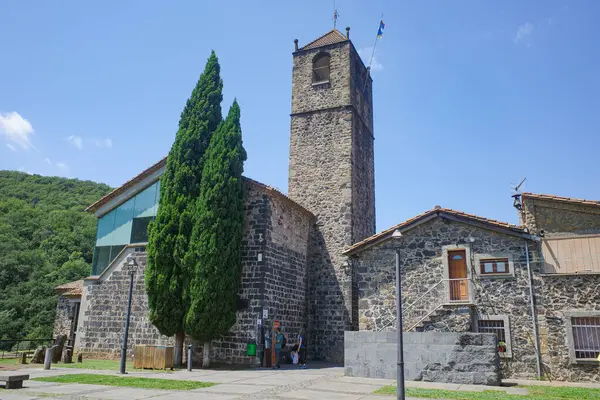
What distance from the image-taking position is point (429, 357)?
1268cm

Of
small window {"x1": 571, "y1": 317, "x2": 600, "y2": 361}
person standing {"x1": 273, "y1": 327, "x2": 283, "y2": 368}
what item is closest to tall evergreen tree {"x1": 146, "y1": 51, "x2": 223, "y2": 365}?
person standing {"x1": 273, "y1": 327, "x2": 283, "y2": 368}

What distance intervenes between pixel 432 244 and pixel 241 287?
7379 mm

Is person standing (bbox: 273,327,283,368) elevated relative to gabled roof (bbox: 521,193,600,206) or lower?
lower

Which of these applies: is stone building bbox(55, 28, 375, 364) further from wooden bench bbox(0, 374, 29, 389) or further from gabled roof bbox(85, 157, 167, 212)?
wooden bench bbox(0, 374, 29, 389)

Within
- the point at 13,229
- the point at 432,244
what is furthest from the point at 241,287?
the point at 13,229

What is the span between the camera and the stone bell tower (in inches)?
819

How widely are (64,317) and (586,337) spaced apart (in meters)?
21.4

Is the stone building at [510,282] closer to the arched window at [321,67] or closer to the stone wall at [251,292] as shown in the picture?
the stone wall at [251,292]

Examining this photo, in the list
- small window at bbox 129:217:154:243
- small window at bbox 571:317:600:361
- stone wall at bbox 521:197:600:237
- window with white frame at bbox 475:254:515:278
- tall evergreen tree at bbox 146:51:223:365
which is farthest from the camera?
small window at bbox 129:217:154:243

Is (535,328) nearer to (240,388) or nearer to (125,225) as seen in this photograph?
(240,388)

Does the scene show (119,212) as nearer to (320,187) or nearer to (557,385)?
(320,187)

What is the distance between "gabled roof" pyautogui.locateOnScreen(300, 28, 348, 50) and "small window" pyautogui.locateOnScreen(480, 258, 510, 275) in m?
15.4

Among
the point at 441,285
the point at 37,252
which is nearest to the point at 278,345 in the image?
the point at 441,285

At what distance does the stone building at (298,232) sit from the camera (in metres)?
17.6
